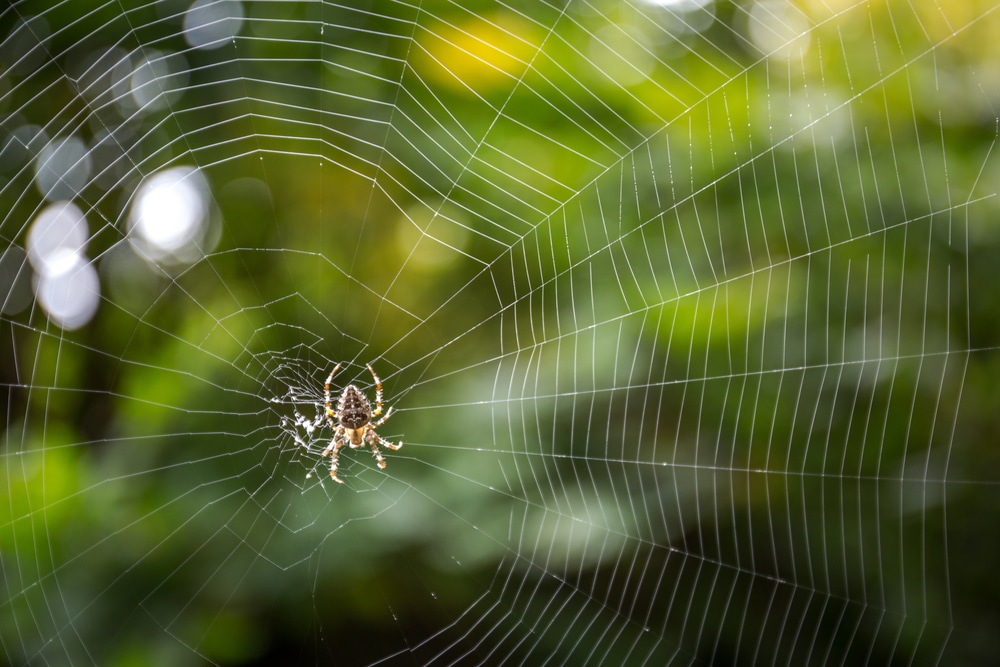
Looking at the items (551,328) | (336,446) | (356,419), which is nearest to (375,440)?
(356,419)

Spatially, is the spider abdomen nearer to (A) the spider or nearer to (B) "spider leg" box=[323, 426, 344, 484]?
(A) the spider

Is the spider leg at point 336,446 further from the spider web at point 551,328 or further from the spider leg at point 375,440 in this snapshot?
the spider web at point 551,328


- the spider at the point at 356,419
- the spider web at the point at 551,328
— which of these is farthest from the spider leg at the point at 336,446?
the spider web at the point at 551,328

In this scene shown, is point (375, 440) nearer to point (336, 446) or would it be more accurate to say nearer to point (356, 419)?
point (356, 419)

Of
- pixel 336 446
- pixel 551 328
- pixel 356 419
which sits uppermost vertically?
pixel 551 328

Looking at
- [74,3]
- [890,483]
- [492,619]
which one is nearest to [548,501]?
[492,619]

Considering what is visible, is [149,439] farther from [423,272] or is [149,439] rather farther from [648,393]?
[648,393]
